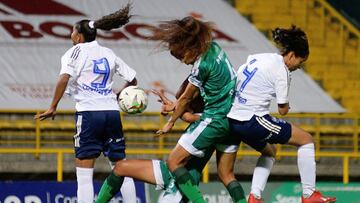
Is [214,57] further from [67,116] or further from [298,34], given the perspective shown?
[67,116]

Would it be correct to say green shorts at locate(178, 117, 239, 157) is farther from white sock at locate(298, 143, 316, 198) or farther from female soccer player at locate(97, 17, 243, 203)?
white sock at locate(298, 143, 316, 198)

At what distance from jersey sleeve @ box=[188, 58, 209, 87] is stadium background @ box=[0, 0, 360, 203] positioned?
6.66 metres

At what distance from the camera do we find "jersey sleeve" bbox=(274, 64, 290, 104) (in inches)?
342

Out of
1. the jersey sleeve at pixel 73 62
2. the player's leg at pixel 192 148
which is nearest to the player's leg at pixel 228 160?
the player's leg at pixel 192 148

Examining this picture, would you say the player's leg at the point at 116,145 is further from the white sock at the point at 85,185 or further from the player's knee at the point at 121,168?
the player's knee at the point at 121,168

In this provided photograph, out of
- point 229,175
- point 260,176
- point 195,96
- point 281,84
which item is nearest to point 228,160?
point 229,175

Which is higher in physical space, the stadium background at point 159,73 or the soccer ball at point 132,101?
the soccer ball at point 132,101

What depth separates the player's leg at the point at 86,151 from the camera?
940 cm

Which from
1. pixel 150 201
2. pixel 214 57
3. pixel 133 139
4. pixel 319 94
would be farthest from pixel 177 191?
pixel 319 94

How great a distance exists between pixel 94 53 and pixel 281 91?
173 centimetres

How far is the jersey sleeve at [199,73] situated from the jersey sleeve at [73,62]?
46.8 inches

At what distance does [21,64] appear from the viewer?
1741 centimetres

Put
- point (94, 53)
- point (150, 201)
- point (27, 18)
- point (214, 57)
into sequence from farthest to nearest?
point (27, 18) < point (150, 201) < point (94, 53) < point (214, 57)

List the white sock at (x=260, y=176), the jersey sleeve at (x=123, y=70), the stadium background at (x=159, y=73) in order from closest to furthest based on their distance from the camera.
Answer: the white sock at (x=260, y=176)
the jersey sleeve at (x=123, y=70)
the stadium background at (x=159, y=73)
